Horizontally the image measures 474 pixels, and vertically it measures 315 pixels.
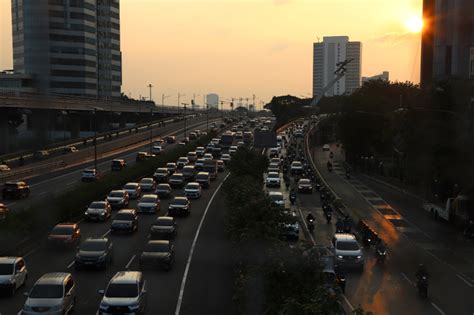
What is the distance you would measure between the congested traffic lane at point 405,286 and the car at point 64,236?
356 inches

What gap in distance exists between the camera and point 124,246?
2161 centimetres

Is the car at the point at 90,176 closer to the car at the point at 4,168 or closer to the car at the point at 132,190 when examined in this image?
the car at the point at 4,168

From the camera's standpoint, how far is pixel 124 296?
1312cm

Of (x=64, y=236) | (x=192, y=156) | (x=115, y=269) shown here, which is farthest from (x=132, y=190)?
(x=192, y=156)

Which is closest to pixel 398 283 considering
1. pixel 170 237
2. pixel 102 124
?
pixel 170 237

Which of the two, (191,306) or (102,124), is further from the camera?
(102,124)

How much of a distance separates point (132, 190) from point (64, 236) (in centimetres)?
1382

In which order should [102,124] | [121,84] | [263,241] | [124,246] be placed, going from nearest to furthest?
[263,241] < [124,246] < [102,124] < [121,84]

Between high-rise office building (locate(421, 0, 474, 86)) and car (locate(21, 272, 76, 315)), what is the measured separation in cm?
1847

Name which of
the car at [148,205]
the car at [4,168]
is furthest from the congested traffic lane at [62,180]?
the car at [148,205]

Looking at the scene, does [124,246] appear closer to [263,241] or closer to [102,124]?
[263,241]

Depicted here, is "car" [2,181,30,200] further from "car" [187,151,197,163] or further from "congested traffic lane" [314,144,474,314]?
"car" [187,151,197,163]

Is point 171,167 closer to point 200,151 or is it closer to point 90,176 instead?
point 90,176

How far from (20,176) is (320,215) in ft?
68.4
